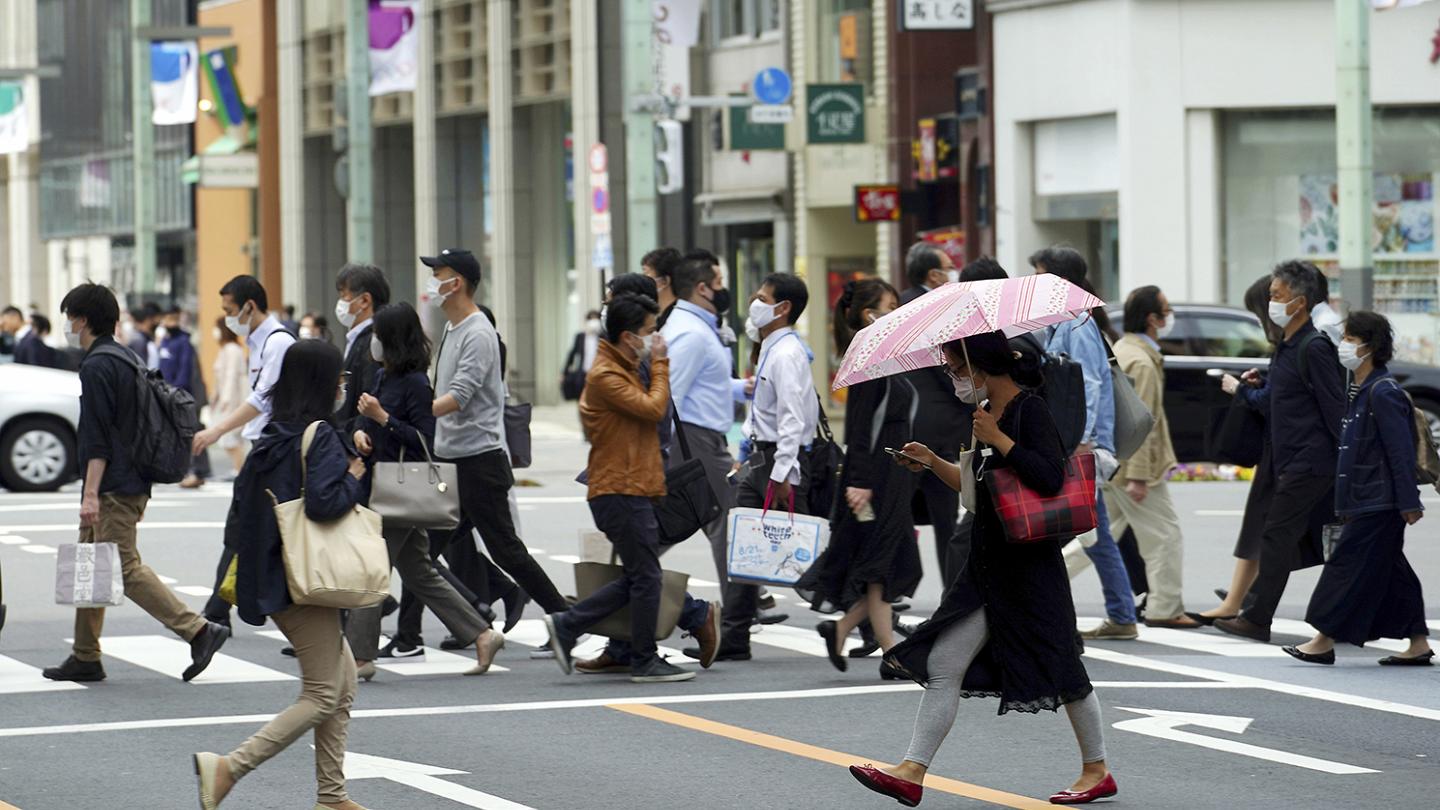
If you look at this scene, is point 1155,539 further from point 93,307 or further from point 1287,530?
point 93,307

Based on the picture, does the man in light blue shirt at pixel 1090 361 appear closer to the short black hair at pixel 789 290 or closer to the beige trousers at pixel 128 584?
the short black hair at pixel 789 290

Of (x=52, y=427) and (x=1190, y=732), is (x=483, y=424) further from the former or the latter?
(x=52, y=427)

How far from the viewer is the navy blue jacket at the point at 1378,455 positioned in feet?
39.1

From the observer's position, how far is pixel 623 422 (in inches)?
451

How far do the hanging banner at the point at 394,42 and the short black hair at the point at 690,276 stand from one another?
952 inches

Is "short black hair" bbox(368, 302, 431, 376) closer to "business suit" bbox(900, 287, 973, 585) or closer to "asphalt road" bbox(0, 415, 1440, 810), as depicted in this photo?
"asphalt road" bbox(0, 415, 1440, 810)

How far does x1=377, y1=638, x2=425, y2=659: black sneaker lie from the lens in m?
12.7

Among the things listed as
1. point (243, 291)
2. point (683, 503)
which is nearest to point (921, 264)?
point (683, 503)

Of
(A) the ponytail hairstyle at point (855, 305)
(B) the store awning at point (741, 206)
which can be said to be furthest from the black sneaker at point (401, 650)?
(B) the store awning at point (741, 206)

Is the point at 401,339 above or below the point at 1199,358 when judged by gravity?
above

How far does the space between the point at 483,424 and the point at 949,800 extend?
4.23m

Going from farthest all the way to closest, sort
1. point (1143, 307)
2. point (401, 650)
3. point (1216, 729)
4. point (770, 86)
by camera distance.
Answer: point (770, 86) → point (1143, 307) → point (401, 650) → point (1216, 729)

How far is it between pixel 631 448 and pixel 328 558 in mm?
3343

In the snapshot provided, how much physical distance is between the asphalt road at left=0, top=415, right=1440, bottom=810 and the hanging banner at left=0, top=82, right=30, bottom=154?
4091 centimetres
